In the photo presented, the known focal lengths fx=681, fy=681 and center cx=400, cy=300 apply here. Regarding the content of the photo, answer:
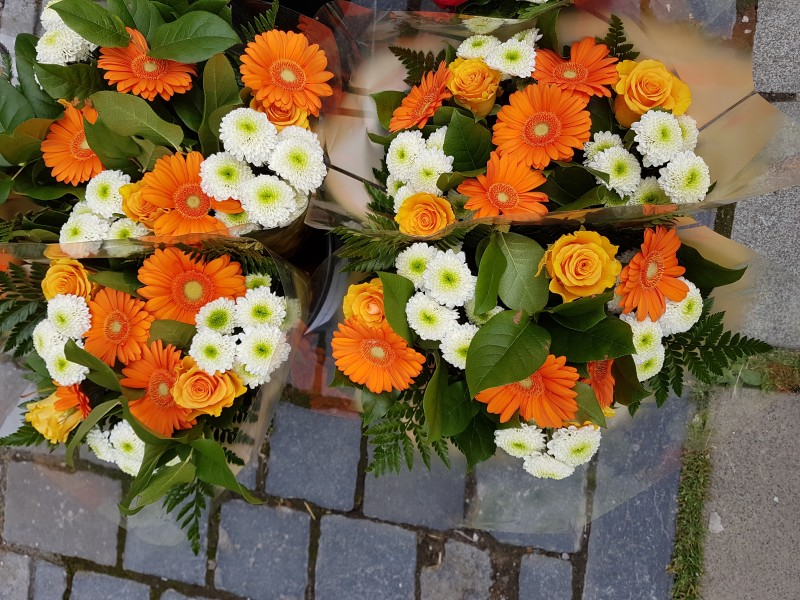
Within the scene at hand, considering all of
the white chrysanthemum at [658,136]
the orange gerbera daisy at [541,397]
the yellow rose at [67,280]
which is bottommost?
the yellow rose at [67,280]

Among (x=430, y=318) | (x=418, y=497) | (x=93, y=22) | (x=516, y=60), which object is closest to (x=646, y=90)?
(x=516, y=60)

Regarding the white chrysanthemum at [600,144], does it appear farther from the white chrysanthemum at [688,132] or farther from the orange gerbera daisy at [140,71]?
the orange gerbera daisy at [140,71]

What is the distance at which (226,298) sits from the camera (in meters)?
0.91

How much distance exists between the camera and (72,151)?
0.95 meters

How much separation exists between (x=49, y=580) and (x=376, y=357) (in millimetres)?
1348

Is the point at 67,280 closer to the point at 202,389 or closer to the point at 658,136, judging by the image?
the point at 202,389

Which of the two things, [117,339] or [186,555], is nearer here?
[117,339]

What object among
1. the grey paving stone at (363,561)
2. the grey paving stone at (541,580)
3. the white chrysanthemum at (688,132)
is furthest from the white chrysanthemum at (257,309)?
the grey paving stone at (541,580)

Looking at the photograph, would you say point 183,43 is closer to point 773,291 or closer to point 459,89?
point 459,89

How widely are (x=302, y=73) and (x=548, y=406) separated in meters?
0.54

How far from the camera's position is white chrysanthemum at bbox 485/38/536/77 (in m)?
0.85

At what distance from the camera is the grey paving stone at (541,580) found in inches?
61.9

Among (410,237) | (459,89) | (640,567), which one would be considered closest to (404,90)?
(459,89)

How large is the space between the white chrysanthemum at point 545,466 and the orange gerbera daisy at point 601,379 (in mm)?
119
